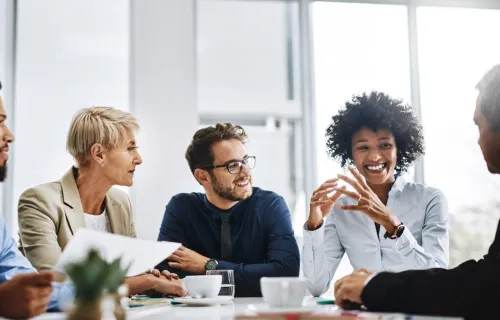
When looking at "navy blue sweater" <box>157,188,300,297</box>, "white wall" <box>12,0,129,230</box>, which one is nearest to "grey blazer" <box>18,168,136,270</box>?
"navy blue sweater" <box>157,188,300,297</box>

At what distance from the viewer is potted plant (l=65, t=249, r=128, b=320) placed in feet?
2.75

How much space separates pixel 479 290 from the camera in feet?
4.04

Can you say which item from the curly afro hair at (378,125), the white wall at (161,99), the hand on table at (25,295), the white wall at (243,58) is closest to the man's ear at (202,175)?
the curly afro hair at (378,125)

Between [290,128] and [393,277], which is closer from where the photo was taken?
[393,277]

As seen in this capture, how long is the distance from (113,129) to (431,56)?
9.62 ft

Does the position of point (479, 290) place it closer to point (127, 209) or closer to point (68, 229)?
point (68, 229)

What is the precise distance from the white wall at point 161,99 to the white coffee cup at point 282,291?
272cm

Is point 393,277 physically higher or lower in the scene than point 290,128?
lower

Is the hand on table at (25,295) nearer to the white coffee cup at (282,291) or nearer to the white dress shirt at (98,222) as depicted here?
the white coffee cup at (282,291)

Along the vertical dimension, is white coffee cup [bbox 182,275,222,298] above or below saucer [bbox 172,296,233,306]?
above

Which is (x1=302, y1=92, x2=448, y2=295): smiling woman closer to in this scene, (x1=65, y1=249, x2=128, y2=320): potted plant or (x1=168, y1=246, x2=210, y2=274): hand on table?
(x1=168, y1=246, x2=210, y2=274): hand on table

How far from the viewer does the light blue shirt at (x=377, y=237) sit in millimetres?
2553

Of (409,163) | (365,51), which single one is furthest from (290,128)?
(409,163)

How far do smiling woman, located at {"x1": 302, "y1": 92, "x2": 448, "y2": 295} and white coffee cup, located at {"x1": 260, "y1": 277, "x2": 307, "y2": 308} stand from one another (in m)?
1.04
